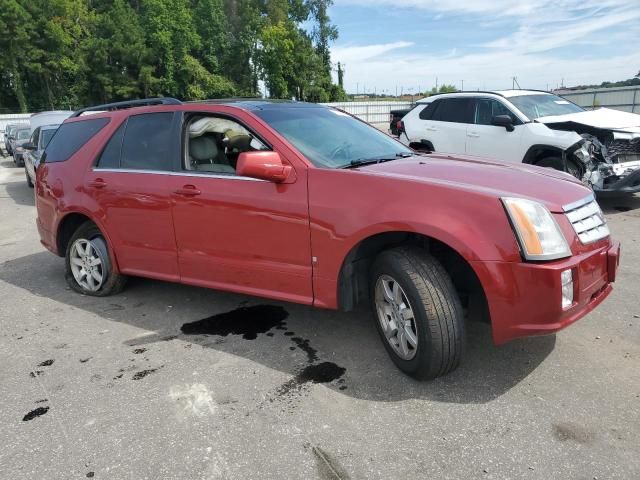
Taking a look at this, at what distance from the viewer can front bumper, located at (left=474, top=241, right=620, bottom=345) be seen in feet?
8.98

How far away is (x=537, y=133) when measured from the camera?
8.02 metres

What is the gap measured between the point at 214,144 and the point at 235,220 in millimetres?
768

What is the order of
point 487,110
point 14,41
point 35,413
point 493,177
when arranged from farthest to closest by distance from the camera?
point 14,41
point 487,110
point 493,177
point 35,413

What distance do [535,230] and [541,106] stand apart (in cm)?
684

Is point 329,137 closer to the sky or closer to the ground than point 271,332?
closer to the sky

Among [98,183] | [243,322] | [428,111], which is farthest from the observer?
[428,111]

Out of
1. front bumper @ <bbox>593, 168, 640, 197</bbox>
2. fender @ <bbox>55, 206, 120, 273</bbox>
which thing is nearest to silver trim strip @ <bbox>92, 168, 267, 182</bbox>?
fender @ <bbox>55, 206, 120, 273</bbox>

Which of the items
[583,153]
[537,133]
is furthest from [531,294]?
[537,133]

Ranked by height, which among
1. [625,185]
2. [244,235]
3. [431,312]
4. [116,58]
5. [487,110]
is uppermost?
[116,58]

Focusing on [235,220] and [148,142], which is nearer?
[235,220]

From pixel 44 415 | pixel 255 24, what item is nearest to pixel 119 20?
pixel 255 24

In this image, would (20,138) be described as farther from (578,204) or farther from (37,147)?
(578,204)

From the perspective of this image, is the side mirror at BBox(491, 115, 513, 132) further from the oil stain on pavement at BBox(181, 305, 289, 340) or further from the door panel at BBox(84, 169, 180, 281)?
the door panel at BBox(84, 169, 180, 281)

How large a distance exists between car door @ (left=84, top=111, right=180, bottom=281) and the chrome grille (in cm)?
287
